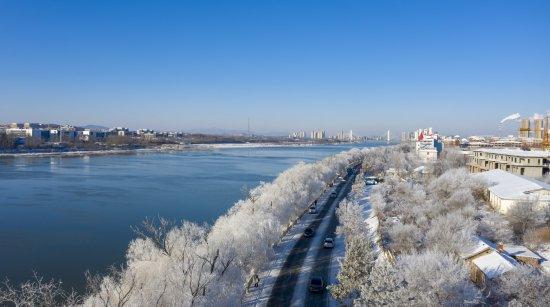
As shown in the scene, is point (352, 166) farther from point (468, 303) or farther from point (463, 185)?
point (468, 303)

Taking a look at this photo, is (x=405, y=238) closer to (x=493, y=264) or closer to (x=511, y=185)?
(x=493, y=264)

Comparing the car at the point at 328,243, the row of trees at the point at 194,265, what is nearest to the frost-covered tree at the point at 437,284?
the row of trees at the point at 194,265

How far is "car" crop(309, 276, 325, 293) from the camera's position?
4785 mm

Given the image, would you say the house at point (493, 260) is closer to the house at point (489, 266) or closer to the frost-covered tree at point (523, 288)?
the house at point (489, 266)

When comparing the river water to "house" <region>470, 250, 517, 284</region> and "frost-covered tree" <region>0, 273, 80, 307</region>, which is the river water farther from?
"house" <region>470, 250, 517, 284</region>

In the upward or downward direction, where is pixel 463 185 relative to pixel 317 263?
upward

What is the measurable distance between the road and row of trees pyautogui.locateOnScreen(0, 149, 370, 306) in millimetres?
323

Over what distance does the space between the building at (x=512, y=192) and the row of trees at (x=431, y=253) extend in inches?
11.1

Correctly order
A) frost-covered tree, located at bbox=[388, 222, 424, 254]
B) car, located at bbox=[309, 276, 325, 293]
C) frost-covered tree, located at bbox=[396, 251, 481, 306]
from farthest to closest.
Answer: frost-covered tree, located at bbox=[388, 222, 424, 254] → car, located at bbox=[309, 276, 325, 293] → frost-covered tree, located at bbox=[396, 251, 481, 306]

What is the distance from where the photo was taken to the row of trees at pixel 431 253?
348 centimetres

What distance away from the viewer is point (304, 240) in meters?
7.04

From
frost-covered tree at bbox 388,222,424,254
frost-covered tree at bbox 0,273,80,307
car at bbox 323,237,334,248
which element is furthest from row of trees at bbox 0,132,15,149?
frost-covered tree at bbox 388,222,424,254

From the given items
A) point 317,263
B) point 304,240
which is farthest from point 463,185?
point 317,263

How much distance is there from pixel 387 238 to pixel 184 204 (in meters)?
5.35
